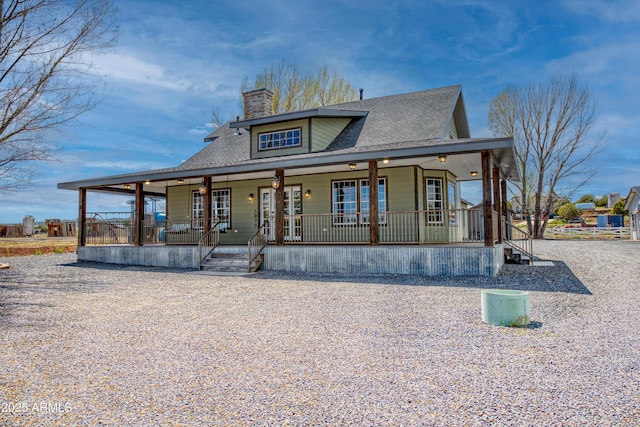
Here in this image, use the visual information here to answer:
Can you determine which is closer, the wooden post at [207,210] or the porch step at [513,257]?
the porch step at [513,257]

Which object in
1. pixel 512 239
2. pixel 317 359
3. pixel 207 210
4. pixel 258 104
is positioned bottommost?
pixel 317 359

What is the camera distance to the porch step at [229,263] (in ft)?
37.8

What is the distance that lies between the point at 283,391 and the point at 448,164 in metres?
10.5

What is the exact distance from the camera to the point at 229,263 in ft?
39.2

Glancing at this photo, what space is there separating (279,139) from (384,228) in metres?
5.30

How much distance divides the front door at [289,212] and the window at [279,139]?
64.8 inches

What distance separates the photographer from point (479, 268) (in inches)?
372

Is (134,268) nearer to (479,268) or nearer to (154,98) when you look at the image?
(154,98)

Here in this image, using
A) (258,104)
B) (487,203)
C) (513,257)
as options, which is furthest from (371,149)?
(258,104)

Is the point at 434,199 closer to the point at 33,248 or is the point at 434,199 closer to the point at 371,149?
the point at 371,149

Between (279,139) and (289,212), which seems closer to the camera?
(289,212)

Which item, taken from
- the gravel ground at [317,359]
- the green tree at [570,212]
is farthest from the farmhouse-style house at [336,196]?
the green tree at [570,212]

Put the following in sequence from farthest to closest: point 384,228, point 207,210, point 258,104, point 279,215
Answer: point 258,104
point 207,210
point 384,228
point 279,215

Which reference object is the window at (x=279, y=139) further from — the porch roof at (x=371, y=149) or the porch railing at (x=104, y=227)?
the porch railing at (x=104, y=227)
